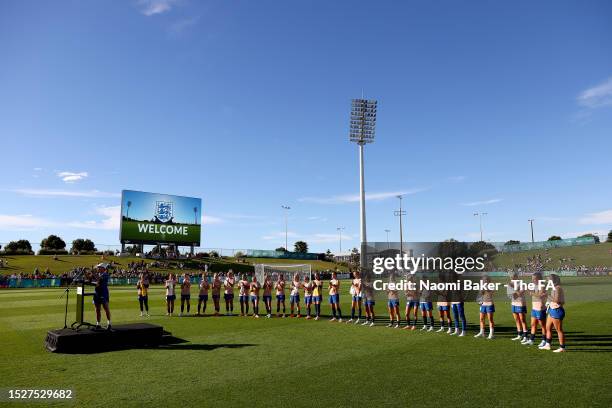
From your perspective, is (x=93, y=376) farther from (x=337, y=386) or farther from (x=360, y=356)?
(x=360, y=356)

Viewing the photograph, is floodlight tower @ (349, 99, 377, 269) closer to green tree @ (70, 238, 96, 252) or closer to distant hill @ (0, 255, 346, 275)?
distant hill @ (0, 255, 346, 275)

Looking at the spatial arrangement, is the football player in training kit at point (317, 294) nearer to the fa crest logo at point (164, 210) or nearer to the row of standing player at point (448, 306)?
the row of standing player at point (448, 306)

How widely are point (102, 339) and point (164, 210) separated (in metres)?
54.7

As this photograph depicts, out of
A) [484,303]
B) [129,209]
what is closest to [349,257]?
[129,209]

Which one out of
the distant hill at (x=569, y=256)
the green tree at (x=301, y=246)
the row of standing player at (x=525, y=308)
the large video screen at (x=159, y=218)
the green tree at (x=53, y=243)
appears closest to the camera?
the row of standing player at (x=525, y=308)

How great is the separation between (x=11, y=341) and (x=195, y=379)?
8614mm

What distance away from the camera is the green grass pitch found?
286 inches

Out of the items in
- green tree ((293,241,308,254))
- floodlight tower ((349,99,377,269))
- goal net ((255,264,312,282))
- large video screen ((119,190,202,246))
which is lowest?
goal net ((255,264,312,282))

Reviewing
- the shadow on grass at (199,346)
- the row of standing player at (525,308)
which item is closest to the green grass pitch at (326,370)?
the shadow on grass at (199,346)

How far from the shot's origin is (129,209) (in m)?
60.7

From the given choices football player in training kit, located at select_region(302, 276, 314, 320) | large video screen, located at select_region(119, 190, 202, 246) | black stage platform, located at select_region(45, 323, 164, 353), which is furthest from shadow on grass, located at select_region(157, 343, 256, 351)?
large video screen, located at select_region(119, 190, 202, 246)

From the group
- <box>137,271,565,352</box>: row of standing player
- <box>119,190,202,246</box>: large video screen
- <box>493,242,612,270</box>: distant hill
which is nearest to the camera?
<box>137,271,565,352</box>: row of standing player

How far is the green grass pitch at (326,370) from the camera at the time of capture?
7.25 m

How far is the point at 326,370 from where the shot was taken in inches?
362
